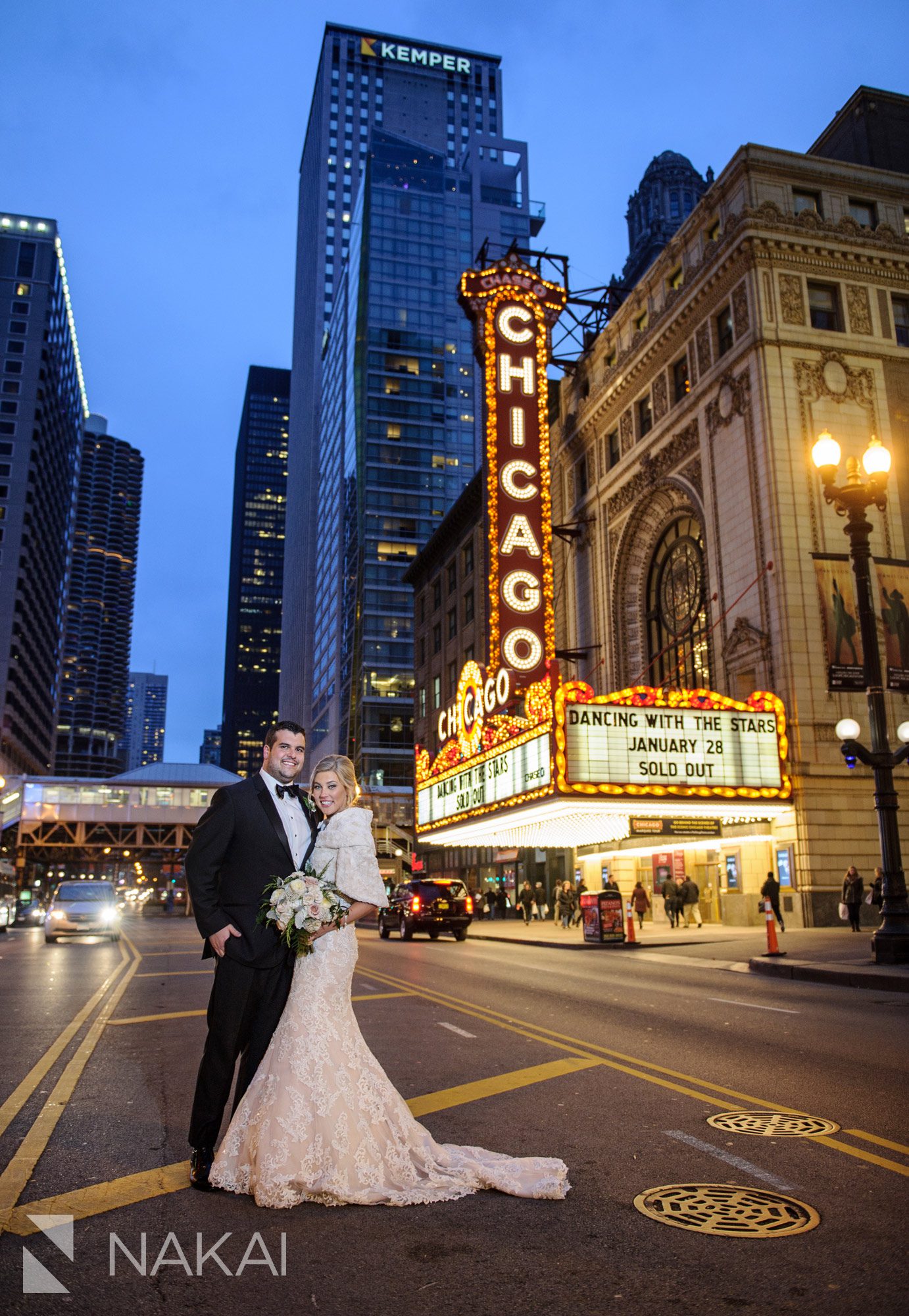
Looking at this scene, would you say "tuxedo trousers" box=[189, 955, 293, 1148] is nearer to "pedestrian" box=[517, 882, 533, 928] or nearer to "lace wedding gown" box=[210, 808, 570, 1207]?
"lace wedding gown" box=[210, 808, 570, 1207]

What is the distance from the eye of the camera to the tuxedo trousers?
196 inches

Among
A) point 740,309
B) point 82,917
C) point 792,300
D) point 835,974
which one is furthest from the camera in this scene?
point 740,309

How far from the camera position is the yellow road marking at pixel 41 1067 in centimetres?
668

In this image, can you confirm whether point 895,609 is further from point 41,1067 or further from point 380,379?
point 380,379

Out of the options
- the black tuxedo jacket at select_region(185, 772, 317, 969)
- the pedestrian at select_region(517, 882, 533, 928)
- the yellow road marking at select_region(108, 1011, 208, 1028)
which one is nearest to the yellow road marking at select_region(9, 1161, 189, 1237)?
the black tuxedo jacket at select_region(185, 772, 317, 969)

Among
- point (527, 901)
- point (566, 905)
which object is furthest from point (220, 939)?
point (527, 901)

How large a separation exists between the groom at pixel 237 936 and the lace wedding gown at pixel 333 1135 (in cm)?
19

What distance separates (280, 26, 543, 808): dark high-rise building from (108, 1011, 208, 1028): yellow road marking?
240 ft

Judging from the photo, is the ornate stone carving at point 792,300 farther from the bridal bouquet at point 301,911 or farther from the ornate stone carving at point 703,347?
the bridal bouquet at point 301,911

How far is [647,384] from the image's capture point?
126 feet

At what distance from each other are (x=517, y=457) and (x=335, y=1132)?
37.0m

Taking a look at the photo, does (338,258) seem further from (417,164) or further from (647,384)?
(647,384)

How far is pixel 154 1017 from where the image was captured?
1173 centimetres

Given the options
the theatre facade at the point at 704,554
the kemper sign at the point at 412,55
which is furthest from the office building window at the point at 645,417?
the kemper sign at the point at 412,55
